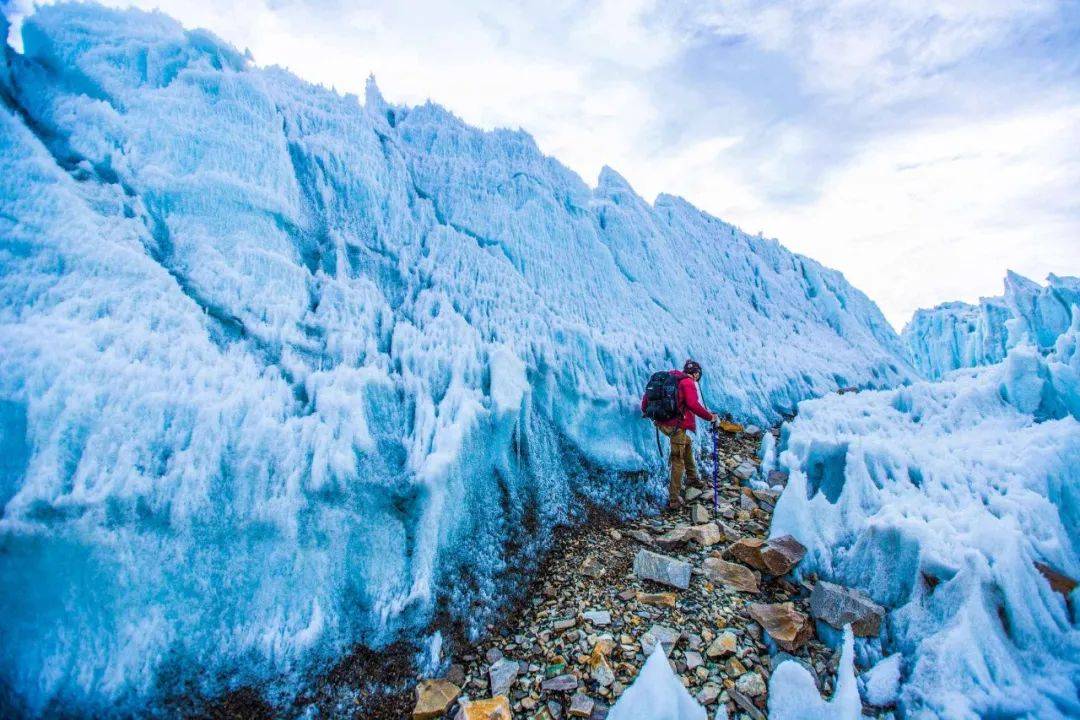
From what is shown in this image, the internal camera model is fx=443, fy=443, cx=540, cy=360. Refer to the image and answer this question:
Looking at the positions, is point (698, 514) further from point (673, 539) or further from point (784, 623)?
point (784, 623)

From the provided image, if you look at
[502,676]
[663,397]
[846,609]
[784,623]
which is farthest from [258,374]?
[846,609]

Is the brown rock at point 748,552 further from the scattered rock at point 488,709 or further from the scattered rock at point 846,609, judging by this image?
the scattered rock at point 488,709

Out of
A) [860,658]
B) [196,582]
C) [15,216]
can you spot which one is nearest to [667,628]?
[860,658]

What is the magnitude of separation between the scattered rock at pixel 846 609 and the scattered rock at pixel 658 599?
1.24 meters

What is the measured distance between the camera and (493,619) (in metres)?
3.99

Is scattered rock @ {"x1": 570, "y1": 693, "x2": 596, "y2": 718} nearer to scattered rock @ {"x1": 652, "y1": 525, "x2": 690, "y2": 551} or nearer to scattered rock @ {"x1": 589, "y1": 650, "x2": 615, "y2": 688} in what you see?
scattered rock @ {"x1": 589, "y1": 650, "x2": 615, "y2": 688}

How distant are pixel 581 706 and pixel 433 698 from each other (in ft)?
3.57

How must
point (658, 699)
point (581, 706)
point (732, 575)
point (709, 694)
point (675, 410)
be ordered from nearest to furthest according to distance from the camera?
1. point (658, 699)
2. point (581, 706)
3. point (709, 694)
4. point (732, 575)
5. point (675, 410)

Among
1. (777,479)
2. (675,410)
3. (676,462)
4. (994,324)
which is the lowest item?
(777,479)

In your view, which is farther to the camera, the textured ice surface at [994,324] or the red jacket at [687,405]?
the textured ice surface at [994,324]

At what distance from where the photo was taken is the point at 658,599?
427 cm

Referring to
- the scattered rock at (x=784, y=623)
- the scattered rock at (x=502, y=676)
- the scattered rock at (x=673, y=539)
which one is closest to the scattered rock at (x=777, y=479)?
the scattered rock at (x=673, y=539)

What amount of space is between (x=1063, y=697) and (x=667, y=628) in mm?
2703

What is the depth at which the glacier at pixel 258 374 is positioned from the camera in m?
2.78
